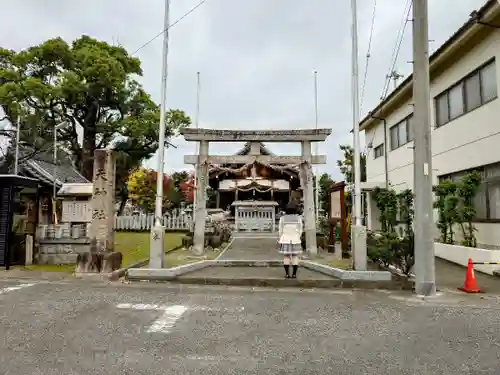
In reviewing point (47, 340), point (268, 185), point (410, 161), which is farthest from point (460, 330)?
point (268, 185)

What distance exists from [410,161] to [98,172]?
14.3 meters

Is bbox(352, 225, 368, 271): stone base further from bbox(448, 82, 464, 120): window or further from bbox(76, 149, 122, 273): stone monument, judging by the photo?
bbox(448, 82, 464, 120): window

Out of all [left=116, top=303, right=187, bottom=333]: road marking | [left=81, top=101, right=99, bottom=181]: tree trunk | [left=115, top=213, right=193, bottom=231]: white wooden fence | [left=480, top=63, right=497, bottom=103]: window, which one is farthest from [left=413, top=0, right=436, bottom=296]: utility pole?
[left=81, top=101, right=99, bottom=181]: tree trunk

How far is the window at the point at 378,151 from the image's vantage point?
78.4 ft

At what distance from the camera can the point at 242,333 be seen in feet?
18.2

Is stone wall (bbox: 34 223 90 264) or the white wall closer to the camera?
the white wall

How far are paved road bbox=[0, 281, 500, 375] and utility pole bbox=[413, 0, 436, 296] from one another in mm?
608

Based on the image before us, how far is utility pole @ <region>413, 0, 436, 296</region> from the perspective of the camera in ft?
27.8

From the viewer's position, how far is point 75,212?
1380cm

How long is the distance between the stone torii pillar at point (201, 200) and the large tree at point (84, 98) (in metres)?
14.4

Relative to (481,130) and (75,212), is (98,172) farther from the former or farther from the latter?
(481,130)

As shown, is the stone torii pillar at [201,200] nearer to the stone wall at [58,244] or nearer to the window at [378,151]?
the stone wall at [58,244]

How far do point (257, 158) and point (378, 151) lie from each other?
13.3m

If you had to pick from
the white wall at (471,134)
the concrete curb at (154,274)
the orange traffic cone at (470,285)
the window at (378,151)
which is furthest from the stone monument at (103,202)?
the window at (378,151)
